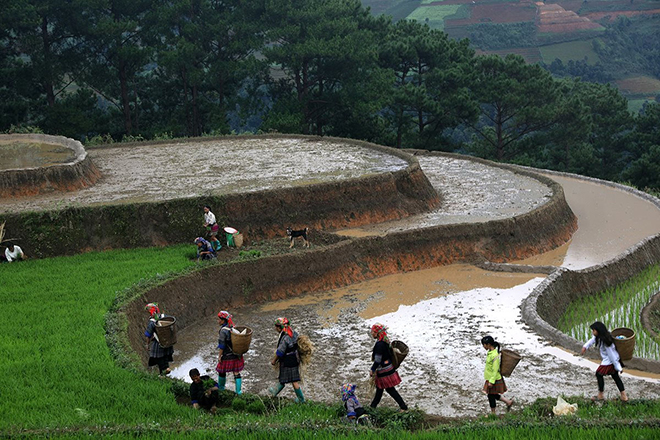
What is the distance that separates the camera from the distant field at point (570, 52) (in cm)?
9225

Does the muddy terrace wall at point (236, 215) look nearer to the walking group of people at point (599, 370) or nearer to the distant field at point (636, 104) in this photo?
the walking group of people at point (599, 370)

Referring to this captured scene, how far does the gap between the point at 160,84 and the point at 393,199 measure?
2300cm

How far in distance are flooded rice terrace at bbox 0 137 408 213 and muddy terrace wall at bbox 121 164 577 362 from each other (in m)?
4.43

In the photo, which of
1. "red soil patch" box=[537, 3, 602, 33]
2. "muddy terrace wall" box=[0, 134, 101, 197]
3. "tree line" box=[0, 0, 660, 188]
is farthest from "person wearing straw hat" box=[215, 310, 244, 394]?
"red soil patch" box=[537, 3, 602, 33]

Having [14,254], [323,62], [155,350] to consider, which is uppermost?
[323,62]

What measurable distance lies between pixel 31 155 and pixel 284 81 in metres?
19.6

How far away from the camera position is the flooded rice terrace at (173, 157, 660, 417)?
14.5 m

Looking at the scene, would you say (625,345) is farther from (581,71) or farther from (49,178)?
(581,71)

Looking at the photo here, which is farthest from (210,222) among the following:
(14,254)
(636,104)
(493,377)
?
(636,104)

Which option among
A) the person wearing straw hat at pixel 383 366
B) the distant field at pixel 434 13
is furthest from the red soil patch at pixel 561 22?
the person wearing straw hat at pixel 383 366

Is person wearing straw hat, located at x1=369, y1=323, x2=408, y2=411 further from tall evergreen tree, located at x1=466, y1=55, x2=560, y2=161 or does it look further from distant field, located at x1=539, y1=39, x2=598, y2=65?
distant field, located at x1=539, y1=39, x2=598, y2=65

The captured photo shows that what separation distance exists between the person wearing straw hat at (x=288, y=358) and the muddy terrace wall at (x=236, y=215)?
413 inches

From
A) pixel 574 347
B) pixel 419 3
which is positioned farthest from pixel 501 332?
pixel 419 3

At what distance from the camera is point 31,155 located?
29.9 meters
